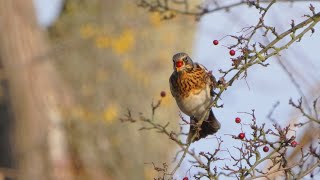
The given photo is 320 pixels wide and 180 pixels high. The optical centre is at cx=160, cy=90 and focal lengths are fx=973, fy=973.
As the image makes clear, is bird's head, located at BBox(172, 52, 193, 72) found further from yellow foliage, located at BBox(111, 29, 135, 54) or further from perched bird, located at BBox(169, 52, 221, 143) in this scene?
yellow foliage, located at BBox(111, 29, 135, 54)

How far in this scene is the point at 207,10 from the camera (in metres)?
4.13

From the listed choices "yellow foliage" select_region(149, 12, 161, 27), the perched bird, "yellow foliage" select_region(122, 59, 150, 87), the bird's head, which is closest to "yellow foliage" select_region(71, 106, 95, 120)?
"yellow foliage" select_region(122, 59, 150, 87)

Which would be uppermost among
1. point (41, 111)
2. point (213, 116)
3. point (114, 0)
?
point (114, 0)

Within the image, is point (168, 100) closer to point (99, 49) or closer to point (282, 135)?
point (99, 49)

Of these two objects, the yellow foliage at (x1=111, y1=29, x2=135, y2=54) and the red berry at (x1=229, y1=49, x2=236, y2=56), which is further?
the yellow foliage at (x1=111, y1=29, x2=135, y2=54)

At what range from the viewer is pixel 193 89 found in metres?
3.68

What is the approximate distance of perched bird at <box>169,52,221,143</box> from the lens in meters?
3.53

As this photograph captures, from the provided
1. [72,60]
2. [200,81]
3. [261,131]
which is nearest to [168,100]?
[72,60]

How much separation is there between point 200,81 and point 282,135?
3.20 feet

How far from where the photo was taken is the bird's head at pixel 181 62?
350 cm

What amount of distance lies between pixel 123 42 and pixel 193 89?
187 centimetres

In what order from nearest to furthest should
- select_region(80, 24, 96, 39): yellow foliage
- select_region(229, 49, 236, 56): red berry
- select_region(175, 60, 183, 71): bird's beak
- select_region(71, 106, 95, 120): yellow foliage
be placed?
select_region(229, 49, 236, 56): red berry
select_region(175, 60, 183, 71): bird's beak
select_region(71, 106, 95, 120): yellow foliage
select_region(80, 24, 96, 39): yellow foliage

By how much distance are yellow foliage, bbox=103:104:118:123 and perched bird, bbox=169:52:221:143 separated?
66.4 inches

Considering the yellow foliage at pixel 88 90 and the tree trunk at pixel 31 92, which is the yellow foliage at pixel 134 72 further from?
the tree trunk at pixel 31 92
